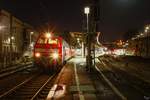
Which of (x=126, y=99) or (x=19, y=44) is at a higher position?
(x=19, y=44)

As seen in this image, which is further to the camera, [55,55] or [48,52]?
[55,55]

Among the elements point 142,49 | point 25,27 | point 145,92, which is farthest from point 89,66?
point 25,27

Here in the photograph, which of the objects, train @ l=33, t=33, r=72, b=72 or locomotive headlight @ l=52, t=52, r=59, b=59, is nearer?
train @ l=33, t=33, r=72, b=72

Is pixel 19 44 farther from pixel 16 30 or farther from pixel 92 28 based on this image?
pixel 92 28

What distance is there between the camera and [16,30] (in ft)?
218

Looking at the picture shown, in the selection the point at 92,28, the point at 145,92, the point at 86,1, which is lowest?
the point at 145,92

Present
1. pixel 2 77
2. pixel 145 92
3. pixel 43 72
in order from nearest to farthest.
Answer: pixel 145 92
pixel 2 77
pixel 43 72

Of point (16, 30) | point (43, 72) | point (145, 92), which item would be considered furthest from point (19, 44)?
point (145, 92)

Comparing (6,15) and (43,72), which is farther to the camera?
(6,15)

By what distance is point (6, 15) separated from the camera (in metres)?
57.1

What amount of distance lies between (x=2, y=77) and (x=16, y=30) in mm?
46034

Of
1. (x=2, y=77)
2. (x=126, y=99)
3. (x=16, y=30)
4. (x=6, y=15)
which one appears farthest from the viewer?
(x=16, y=30)

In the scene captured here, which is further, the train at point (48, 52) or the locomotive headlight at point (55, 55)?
the locomotive headlight at point (55, 55)

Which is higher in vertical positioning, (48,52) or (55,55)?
(48,52)
